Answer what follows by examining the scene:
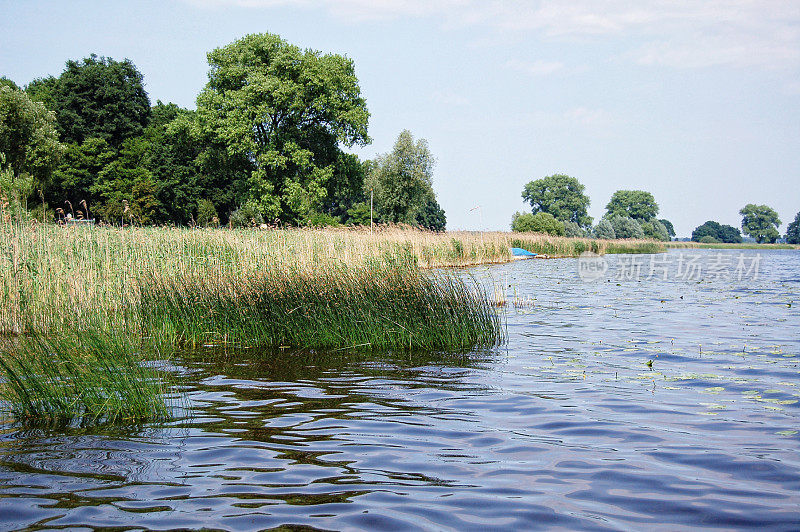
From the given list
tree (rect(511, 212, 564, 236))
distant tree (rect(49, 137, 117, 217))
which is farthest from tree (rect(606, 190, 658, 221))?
distant tree (rect(49, 137, 117, 217))

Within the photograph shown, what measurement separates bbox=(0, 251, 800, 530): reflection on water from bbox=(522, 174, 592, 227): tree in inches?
4716

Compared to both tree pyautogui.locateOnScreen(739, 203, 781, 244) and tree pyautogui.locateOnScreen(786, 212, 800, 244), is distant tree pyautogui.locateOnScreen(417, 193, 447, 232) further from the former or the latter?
tree pyautogui.locateOnScreen(739, 203, 781, 244)

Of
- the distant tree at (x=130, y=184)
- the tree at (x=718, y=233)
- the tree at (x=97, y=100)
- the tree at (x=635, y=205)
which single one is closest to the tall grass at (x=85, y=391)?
the distant tree at (x=130, y=184)

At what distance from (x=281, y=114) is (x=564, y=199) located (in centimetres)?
9446

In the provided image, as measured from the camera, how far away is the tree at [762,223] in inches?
6048

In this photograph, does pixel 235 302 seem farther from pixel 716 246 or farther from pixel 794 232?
pixel 794 232

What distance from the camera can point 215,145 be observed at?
4356 cm

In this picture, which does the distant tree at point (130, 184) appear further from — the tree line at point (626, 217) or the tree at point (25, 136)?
the tree line at point (626, 217)

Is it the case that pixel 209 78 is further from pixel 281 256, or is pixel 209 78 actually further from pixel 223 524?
pixel 223 524

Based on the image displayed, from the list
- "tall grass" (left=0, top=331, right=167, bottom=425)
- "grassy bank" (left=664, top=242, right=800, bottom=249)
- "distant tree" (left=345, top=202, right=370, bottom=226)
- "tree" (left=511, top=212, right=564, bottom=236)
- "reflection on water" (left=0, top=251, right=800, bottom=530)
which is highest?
"distant tree" (left=345, top=202, right=370, bottom=226)

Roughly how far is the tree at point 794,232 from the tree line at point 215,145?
113869 mm

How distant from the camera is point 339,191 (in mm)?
47469

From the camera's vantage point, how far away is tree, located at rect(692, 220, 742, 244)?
155250 mm

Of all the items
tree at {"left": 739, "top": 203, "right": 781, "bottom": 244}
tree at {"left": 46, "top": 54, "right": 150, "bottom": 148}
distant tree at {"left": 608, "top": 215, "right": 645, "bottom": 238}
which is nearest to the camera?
tree at {"left": 46, "top": 54, "right": 150, "bottom": 148}
